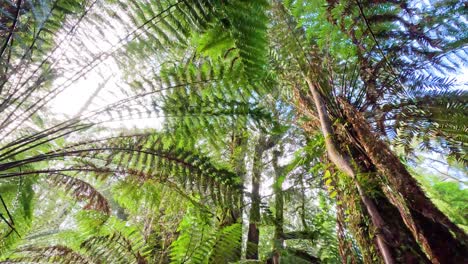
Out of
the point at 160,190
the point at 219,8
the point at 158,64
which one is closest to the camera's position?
the point at 219,8

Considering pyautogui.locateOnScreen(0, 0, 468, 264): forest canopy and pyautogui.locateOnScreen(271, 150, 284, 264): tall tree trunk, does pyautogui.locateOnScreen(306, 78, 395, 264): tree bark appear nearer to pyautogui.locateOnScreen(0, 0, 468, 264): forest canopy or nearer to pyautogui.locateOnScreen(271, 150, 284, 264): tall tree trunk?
pyautogui.locateOnScreen(0, 0, 468, 264): forest canopy

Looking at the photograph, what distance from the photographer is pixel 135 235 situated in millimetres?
2166

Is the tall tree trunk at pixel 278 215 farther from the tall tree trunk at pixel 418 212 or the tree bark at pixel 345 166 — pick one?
the tall tree trunk at pixel 418 212

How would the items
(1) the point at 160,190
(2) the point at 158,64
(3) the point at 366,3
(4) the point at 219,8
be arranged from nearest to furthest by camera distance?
1. (4) the point at 219,8
2. (3) the point at 366,3
3. (1) the point at 160,190
4. (2) the point at 158,64

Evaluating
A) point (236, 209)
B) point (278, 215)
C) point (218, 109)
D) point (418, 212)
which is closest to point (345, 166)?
point (418, 212)

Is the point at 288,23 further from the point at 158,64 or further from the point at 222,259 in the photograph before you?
the point at 222,259

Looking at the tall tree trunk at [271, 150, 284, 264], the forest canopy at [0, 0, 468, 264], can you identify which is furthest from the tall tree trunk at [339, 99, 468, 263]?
the tall tree trunk at [271, 150, 284, 264]

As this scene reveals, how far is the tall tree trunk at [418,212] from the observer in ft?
3.43

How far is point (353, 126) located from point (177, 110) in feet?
3.16

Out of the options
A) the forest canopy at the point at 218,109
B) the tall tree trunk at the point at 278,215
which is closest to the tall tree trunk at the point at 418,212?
the forest canopy at the point at 218,109

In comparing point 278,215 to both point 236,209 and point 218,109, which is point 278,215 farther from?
point 218,109

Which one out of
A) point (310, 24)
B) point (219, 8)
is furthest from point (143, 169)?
point (310, 24)

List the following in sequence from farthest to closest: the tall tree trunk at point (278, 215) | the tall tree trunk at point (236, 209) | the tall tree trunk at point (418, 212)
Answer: the tall tree trunk at point (278, 215), the tall tree trunk at point (236, 209), the tall tree trunk at point (418, 212)

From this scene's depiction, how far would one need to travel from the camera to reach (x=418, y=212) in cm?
117
